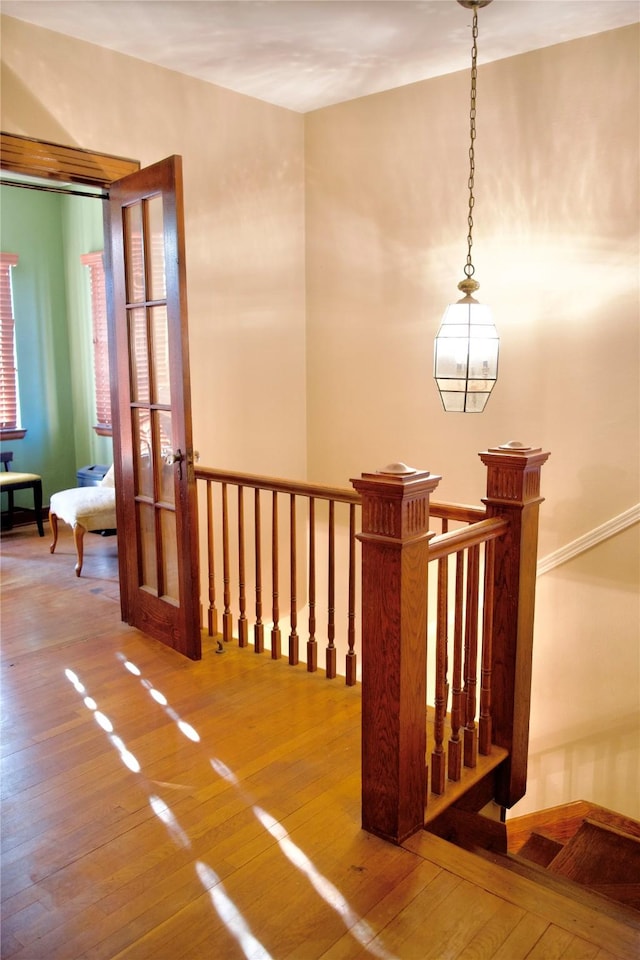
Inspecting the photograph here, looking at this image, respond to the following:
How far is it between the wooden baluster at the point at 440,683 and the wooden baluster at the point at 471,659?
0.13m

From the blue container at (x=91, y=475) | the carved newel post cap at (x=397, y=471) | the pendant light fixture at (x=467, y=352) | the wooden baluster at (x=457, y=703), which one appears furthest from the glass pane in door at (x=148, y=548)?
the blue container at (x=91, y=475)

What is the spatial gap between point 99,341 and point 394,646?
15.6ft

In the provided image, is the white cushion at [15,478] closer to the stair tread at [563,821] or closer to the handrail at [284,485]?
the handrail at [284,485]

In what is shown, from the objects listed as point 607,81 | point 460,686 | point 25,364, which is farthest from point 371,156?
point 25,364

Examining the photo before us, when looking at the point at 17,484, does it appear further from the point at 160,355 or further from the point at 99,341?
the point at 160,355

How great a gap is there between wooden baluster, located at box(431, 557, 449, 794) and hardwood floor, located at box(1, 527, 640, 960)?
0.22 m

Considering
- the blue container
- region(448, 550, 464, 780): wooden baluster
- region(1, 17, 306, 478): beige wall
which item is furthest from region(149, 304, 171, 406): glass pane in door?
the blue container

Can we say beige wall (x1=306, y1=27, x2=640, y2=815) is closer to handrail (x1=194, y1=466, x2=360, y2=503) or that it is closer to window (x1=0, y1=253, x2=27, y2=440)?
handrail (x1=194, y1=466, x2=360, y2=503)

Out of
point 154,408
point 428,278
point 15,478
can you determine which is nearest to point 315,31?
point 428,278

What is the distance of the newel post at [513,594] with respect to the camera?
2.49 m

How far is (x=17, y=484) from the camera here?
5.76 m

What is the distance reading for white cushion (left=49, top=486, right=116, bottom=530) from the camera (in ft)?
15.7

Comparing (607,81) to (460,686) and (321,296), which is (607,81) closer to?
(321,296)

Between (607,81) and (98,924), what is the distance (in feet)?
12.3
